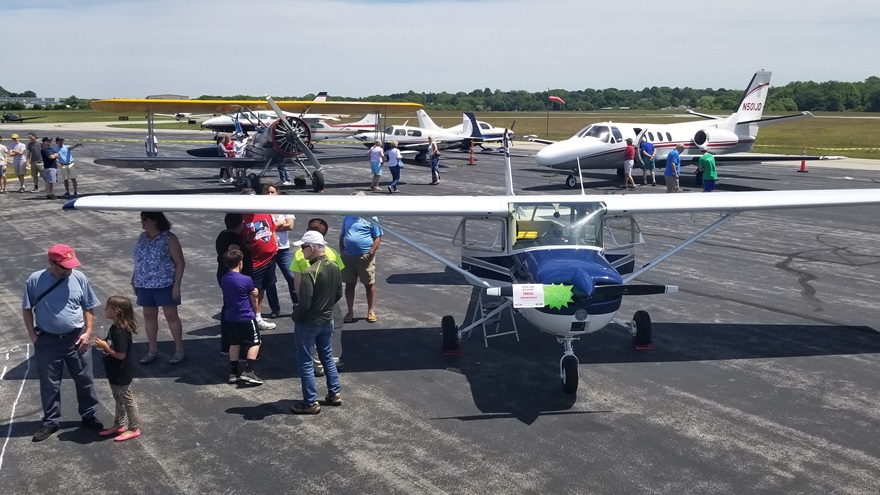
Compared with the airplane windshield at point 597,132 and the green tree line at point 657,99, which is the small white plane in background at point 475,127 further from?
the green tree line at point 657,99

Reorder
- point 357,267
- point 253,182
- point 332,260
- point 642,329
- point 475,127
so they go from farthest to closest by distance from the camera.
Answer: point 475,127
point 253,182
point 357,267
point 642,329
point 332,260

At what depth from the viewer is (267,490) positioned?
571cm

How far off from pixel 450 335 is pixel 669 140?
72.1ft

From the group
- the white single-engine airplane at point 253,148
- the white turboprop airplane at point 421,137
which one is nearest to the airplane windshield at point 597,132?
the white single-engine airplane at point 253,148

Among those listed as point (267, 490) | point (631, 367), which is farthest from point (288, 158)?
point (267, 490)

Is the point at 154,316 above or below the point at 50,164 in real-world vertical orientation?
below

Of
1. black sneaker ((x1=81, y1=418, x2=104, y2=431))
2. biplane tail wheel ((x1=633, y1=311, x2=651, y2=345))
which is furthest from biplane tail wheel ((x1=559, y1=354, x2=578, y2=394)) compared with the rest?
black sneaker ((x1=81, y1=418, x2=104, y2=431))

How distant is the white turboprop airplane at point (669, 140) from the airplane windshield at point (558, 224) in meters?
15.7

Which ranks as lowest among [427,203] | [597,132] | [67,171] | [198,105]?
[67,171]

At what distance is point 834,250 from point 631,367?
887 cm

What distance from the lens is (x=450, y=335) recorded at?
29.0 ft

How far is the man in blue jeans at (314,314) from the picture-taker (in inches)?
271

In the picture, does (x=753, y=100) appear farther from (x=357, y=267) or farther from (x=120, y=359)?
(x=120, y=359)

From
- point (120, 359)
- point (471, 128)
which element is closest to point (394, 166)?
point (471, 128)
